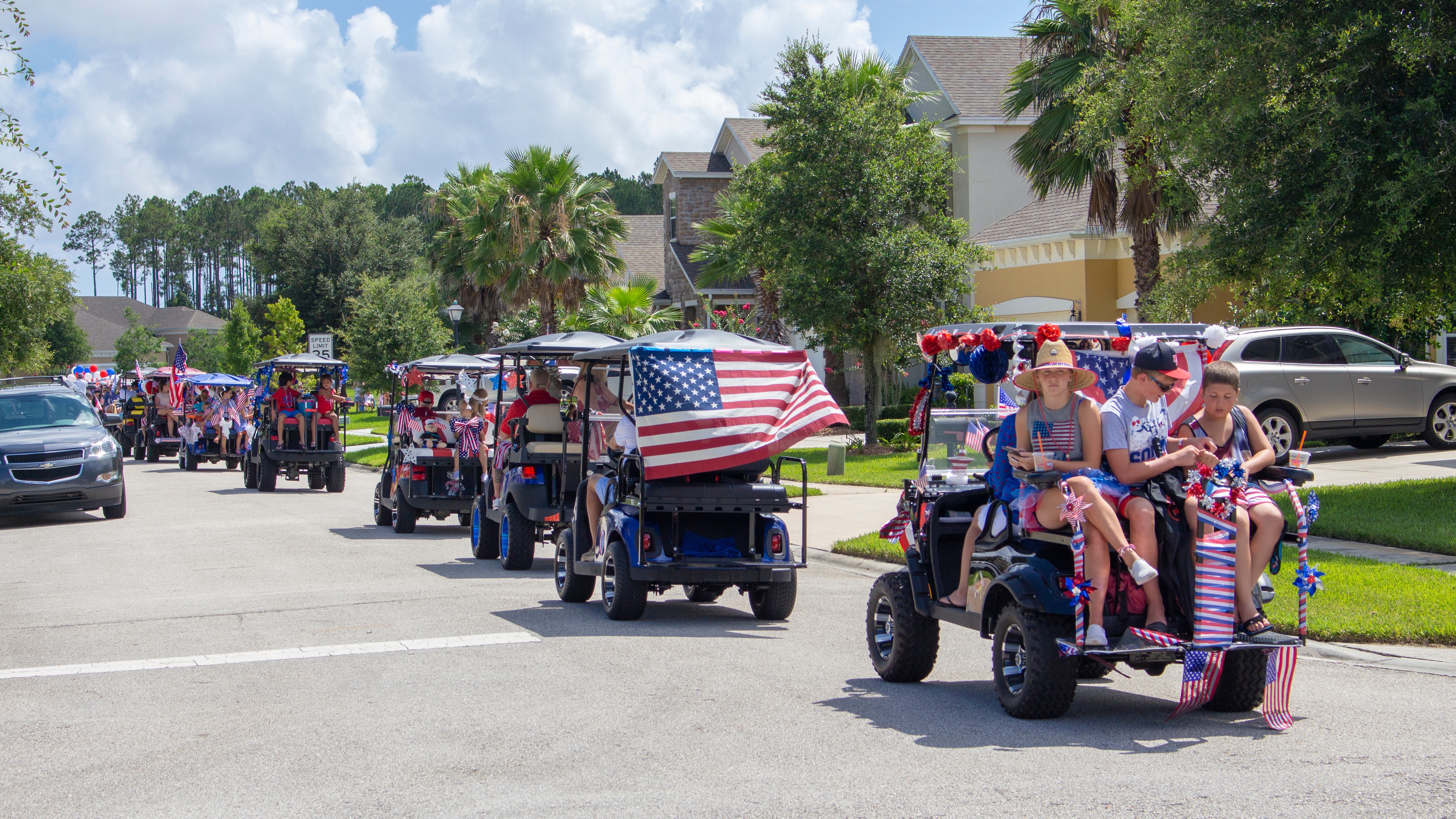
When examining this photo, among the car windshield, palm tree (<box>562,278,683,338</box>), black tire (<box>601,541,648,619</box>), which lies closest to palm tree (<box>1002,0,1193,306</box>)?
palm tree (<box>562,278,683,338</box>)

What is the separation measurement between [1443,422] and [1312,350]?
2640 mm

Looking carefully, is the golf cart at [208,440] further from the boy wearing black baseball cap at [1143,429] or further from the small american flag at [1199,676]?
the small american flag at [1199,676]

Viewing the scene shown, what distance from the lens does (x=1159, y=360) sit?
20.9 feet

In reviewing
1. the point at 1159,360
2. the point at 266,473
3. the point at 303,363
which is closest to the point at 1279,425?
the point at 1159,360

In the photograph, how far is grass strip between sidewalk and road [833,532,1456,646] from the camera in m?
8.51

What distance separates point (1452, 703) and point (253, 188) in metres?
151

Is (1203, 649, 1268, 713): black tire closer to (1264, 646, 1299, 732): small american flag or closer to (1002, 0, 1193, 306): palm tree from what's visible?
(1264, 646, 1299, 732): small american flag

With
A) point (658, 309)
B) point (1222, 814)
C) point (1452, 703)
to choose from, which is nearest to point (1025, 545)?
point (1222, 814)

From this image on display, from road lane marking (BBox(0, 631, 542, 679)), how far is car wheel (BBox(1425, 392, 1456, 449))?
15341 millimetres

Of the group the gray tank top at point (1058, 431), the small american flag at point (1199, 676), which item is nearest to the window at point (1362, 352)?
the gray tank top at point (1058, 431)

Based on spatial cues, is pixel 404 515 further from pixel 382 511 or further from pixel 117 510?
pixel 117 510

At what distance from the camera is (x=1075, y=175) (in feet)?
72.1

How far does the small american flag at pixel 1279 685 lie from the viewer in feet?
20.3

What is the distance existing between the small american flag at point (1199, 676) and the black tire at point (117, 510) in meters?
16.3
